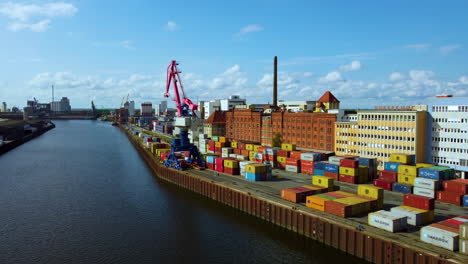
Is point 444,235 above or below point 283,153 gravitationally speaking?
below

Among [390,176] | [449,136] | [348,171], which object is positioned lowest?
[390,176]

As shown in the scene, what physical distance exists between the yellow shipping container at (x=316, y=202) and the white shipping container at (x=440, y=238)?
10.8 m

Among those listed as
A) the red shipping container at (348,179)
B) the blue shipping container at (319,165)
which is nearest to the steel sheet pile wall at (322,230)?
the blue shipping container at (319,165)

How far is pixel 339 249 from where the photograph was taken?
3459 cm

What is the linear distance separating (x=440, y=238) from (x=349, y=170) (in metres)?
24.9

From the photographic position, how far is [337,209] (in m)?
37.3

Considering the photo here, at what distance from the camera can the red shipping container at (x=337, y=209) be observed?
36.6 meters

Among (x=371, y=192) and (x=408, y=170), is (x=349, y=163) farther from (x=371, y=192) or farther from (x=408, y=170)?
(x=371, y=192)

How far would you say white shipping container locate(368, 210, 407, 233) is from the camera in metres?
32.3

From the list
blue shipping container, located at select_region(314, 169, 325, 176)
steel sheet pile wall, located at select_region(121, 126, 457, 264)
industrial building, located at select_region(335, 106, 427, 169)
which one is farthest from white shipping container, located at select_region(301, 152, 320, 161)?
steel sheet pile wall, located at select_region(121, 126, 457, 264)

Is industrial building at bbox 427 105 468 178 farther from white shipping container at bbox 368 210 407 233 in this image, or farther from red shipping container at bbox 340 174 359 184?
white shipping container at bbox 368 210 407 233

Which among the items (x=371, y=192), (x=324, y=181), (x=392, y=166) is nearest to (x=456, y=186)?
(x=371, y=192)

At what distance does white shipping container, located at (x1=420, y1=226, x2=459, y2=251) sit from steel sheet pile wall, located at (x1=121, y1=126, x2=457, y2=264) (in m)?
2.36

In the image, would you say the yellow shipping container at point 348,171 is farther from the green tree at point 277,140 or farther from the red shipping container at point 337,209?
the green tree at point 277,140
